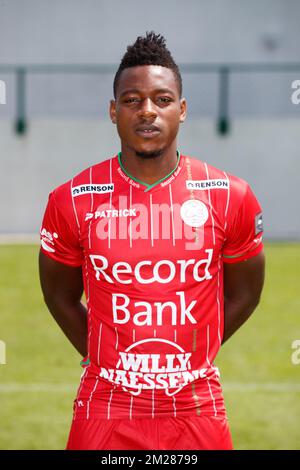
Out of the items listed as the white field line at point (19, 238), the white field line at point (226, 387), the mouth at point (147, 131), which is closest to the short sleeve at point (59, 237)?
the mouth at point (147, 131)

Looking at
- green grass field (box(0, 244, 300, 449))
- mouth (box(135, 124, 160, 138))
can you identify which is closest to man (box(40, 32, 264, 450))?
mouth (box(135, 124, 160, 138))

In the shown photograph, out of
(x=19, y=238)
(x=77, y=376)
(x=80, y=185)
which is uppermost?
(x=80, y=185)

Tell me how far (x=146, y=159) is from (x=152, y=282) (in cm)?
45

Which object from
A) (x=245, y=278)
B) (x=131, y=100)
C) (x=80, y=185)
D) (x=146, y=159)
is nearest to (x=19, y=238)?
(x=245, y=278)

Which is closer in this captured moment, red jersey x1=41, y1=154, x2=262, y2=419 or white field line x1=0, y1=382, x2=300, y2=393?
red jersey x1=41, y1=154, x2=262, y2=419

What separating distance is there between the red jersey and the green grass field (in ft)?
10.2

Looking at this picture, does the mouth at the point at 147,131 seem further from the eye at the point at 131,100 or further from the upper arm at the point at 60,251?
the upper arm at the point at 60,251

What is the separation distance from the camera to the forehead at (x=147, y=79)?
9.66 feet

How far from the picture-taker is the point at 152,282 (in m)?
2.99

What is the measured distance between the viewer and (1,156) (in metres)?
19.4

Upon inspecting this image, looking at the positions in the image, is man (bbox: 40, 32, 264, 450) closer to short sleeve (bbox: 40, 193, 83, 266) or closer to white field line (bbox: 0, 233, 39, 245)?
short sleeve (bbox: 40, 193, 83, 266)

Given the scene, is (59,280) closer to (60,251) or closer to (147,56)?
(60,251)

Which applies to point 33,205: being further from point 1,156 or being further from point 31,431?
point 31,431

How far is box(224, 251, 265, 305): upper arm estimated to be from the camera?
3273 mm
